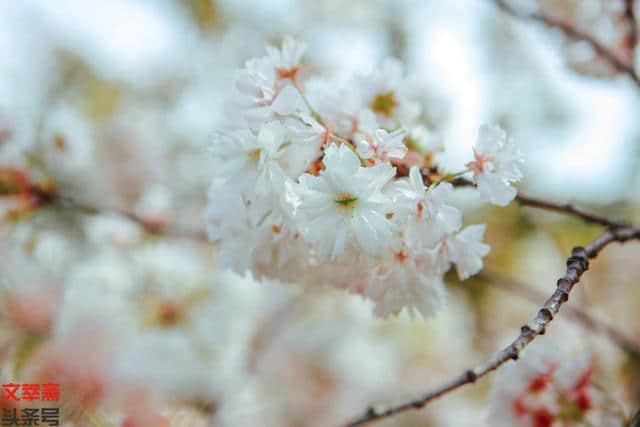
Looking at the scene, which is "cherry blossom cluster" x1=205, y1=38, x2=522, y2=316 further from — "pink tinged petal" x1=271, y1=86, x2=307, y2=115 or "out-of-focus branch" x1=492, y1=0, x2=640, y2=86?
"out-of-focus branch" x1=492, y1=0, x2=640, y2=86

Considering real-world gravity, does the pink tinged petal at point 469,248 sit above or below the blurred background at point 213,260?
below

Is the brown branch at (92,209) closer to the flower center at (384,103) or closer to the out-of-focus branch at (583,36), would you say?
the flower center at (384,103)

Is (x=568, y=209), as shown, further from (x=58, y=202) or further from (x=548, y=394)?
(x=58, y=202)

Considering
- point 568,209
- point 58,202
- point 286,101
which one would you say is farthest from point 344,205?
point 58,202

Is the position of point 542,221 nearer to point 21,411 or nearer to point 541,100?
point 541,100

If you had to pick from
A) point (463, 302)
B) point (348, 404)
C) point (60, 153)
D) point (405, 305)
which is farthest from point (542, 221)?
point (60, 153)

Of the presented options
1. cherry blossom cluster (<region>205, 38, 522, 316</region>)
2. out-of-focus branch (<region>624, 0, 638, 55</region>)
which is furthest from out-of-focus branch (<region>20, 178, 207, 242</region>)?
out-of-focus branch (<region>624, 0, 638, 55</region>)

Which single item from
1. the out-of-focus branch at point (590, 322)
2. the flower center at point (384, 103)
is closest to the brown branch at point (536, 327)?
the flower center at point (384, 103)
